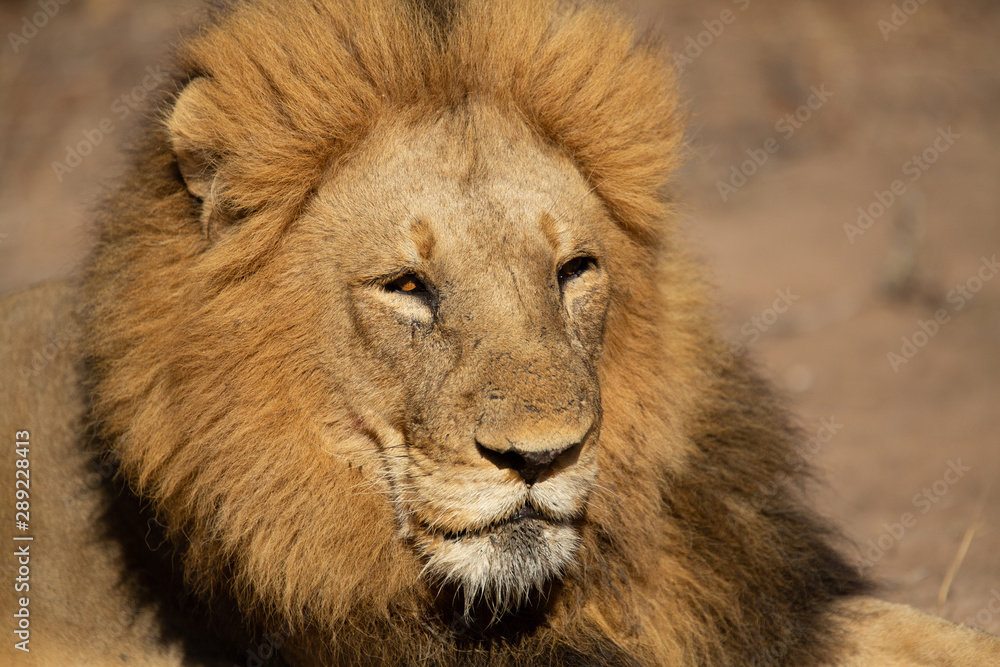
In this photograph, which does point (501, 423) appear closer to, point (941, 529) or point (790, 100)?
point (941, 529)

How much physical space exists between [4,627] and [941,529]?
455 centimetres

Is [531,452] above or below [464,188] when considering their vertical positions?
below

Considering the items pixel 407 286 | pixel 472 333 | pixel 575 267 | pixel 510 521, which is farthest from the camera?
pixel 575 267

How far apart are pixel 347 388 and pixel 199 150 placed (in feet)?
2.50

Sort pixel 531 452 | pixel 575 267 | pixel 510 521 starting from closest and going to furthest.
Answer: pixel 531 452 < pixel 510 521 < pixel 575 267

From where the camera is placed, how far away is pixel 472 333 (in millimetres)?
2402

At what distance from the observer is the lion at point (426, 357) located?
2.40m

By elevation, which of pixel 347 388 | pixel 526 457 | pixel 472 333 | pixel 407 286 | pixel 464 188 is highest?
pixel 464 188

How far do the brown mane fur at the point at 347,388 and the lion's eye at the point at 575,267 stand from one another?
206 millimetres

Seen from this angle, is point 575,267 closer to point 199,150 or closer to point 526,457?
point 526,457

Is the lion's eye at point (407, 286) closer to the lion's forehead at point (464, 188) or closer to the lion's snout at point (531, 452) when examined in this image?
the lion's forehead at point (464, 188)

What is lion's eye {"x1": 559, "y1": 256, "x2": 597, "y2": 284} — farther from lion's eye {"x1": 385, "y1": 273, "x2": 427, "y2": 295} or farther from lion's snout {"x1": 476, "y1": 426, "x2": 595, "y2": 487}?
lion's snout {"x1": 476, "y1": 426, "x2": 595, "y2": 487}

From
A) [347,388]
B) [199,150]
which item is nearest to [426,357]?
[347,388]

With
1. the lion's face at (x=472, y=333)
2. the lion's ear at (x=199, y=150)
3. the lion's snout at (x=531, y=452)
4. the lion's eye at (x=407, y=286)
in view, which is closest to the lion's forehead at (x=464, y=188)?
the lion's face at (x=472, y=333)
